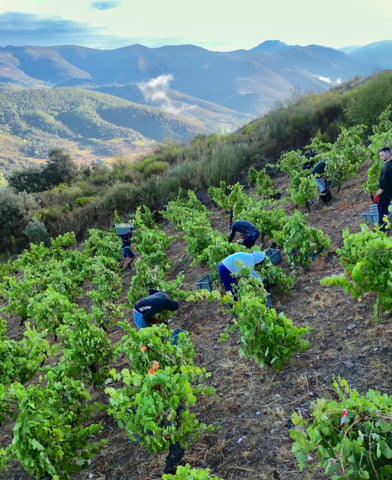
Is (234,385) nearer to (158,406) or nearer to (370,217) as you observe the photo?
(158,406)

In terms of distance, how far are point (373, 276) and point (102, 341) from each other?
354 centimetres

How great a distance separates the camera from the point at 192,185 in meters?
17.2

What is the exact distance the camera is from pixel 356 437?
2.38m

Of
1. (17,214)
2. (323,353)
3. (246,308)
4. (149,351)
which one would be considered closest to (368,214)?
(323,353)

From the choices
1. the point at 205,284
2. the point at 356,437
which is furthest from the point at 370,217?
the point at 356,437

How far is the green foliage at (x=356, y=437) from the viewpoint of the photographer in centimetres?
222

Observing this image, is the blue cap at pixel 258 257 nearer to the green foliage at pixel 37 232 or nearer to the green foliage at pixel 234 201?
the green foliage at pixel 234 201

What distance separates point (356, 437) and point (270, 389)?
2.09 metres

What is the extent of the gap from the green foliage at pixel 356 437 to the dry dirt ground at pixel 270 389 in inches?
40.1

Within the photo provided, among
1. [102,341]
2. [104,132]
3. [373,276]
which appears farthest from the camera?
[104,132]

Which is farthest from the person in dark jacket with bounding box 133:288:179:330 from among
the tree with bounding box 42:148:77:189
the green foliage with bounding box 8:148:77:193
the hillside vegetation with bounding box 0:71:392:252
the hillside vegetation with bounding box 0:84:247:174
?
the hillside vegetation with bounding box 0:84:247:174

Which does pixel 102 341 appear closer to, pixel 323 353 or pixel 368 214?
pixel 323 353

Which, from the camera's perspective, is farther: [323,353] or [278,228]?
[278,228]

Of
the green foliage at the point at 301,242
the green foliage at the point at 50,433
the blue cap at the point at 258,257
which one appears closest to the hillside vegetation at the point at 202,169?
the green foliage at the point at 301,242
